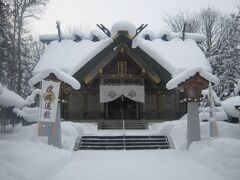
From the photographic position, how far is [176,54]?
22.3 meters

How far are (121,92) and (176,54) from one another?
6.20 m

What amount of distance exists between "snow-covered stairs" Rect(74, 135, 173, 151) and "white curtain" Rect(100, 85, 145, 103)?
6.09 meters

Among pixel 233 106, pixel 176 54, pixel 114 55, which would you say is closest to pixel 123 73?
pixel 114 55

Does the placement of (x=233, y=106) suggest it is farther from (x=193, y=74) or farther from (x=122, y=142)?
(x=122, y=142)

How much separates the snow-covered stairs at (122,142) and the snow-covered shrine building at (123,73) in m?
5.70

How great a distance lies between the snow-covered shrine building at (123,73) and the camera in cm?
1881

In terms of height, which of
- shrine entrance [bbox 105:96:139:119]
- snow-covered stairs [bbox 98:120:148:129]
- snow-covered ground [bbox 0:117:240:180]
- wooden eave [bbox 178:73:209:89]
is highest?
wooden eave [bbox 178:73:209:89]

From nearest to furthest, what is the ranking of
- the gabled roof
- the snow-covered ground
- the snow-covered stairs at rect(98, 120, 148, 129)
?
the snow-covered ground < the snow-covered stairs at rect(98, 120, 148, 129) < the gabled roof

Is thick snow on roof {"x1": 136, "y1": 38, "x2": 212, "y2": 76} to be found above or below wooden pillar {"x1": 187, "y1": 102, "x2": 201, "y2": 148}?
above

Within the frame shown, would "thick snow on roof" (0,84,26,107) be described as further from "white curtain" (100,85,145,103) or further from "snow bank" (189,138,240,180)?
"snow bank" (189,138,240,180)

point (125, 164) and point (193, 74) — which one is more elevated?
point (193, 74)

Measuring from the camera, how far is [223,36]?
98.4 ft

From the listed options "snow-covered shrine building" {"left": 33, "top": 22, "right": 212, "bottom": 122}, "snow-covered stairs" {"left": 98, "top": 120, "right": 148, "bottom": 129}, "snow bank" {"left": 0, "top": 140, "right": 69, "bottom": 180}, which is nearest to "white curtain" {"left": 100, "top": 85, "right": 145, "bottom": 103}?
"snow-covered shrine building" {"left": 33, "top": 22, "right": 212, "bottom": 122}

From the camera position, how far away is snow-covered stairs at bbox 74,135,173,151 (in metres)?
12.1
